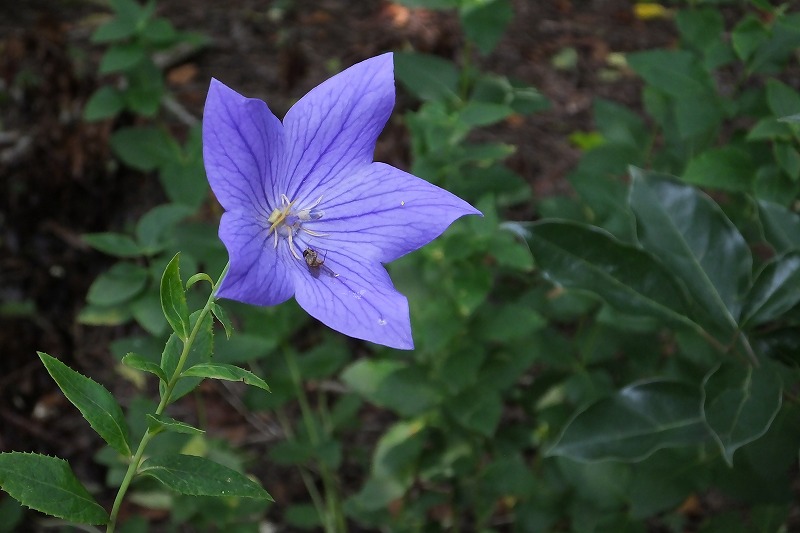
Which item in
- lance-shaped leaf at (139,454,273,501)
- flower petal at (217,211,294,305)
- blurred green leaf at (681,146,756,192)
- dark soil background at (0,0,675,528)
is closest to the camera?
flower petal at (217,211,294,305)

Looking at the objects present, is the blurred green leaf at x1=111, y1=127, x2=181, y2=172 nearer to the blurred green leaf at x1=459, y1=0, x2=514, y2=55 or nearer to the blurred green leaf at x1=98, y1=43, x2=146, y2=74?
the blurred green leaf at x1=98, y1=43, x2=146, y2=74

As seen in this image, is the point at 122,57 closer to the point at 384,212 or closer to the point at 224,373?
the point at 384,212

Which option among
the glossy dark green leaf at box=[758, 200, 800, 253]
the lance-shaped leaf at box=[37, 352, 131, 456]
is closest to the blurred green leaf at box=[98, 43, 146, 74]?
the lance-shaped leaf at box=[37, 352, 131, 456]

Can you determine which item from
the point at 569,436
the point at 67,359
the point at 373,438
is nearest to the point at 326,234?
the point at 569,436

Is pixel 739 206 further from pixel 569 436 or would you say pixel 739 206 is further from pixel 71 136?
pixel 71 136

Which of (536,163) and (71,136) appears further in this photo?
(536,163)

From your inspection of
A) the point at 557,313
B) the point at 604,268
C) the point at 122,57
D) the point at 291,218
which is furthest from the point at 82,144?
the point at 604,268

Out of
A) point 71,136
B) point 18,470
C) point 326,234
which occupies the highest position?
point 326,234

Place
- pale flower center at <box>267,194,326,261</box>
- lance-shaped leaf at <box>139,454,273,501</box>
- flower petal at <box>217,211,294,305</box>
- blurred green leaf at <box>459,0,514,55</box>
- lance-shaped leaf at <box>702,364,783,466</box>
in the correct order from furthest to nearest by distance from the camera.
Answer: blurred green leaf at <box>459,0,514,55</box> < lance-shaped leaf at <box>702,364,783,466</box> < pale flower center at <box>267,194,326,261</box> < lance-shaped leaf at <box>139,454,273,501</box> < flower petal at <box>217,211,294,305</box>
